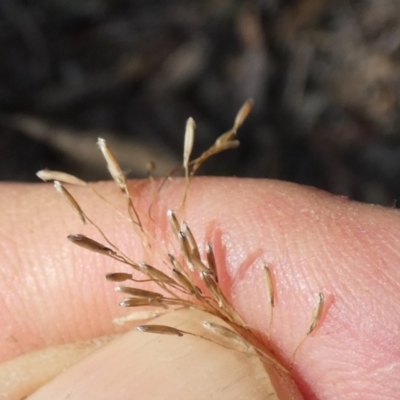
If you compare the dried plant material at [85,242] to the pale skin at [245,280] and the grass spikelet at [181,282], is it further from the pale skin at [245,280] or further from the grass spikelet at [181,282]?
the pale skin at [245,280]

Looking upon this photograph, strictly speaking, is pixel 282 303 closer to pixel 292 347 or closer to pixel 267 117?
pixel 292 347

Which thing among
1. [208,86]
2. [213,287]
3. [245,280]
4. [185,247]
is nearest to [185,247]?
[185,247]

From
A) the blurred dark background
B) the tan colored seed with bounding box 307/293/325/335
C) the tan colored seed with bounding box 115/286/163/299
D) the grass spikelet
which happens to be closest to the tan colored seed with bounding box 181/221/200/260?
the grass spikelet

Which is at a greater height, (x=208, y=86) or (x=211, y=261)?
(x=208, y=86)

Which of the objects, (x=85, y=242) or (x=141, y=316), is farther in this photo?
(x=141, y=316)

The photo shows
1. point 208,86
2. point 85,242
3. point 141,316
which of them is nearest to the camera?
point 85,242

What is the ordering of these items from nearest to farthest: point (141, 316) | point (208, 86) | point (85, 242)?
point (85, 242)
point (141, 316)
point (208, 86)

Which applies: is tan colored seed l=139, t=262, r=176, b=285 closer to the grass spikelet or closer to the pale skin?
the grass spikelet

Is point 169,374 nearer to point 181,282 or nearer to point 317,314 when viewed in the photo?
point 181,282
